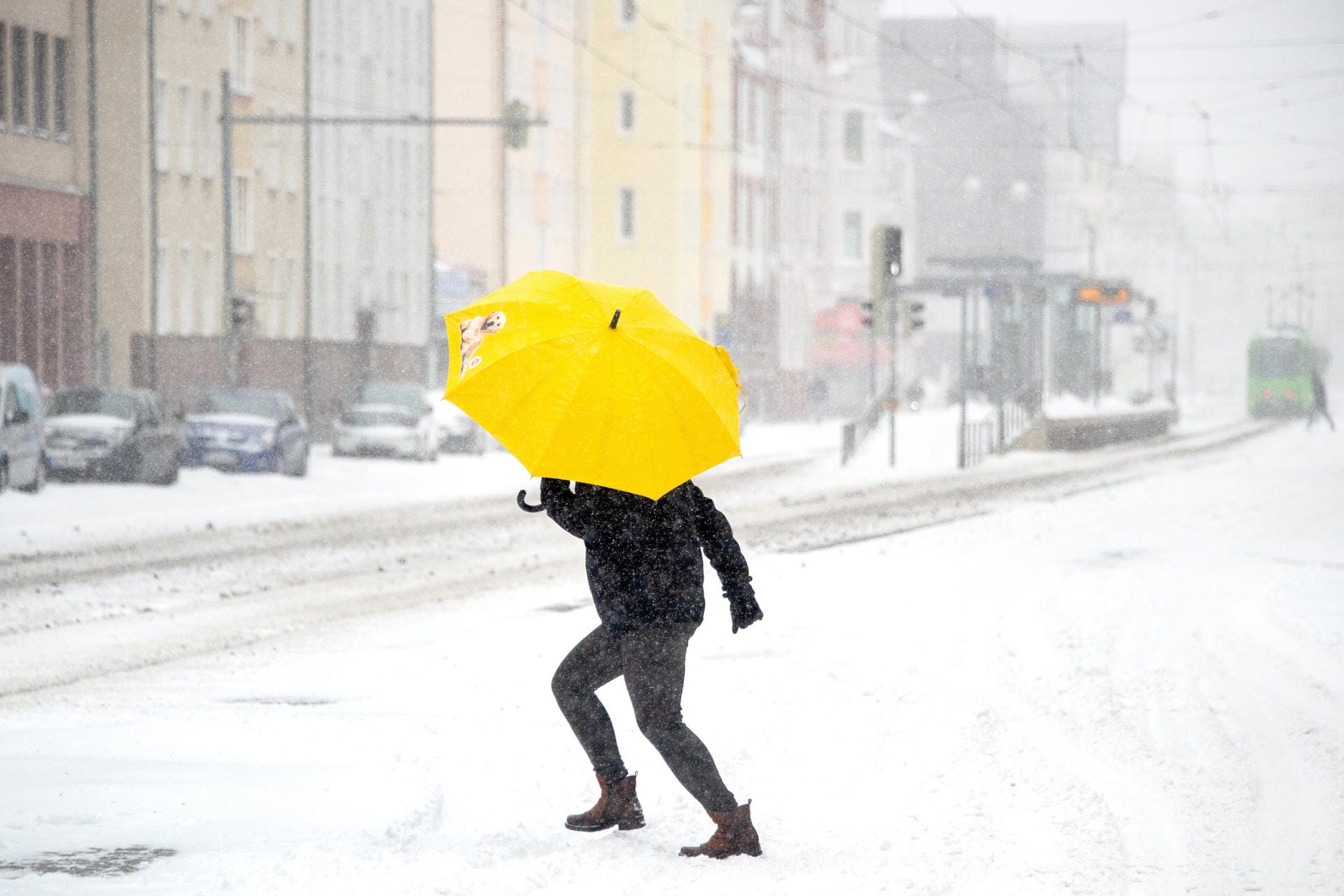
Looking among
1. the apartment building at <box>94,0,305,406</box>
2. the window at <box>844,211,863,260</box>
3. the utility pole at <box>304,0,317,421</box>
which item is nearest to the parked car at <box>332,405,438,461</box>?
the apartment building at <box>94,0,305,406</box>

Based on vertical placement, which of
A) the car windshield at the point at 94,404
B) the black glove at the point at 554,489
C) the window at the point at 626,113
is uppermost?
the window at the point at 626,113

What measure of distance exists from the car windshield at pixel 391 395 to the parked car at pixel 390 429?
0.04ft

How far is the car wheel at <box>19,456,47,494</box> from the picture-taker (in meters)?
27.2

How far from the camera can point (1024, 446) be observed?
46188 mm

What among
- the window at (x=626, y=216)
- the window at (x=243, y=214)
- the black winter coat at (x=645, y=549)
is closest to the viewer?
the black winter coat at (x=645, y=549)

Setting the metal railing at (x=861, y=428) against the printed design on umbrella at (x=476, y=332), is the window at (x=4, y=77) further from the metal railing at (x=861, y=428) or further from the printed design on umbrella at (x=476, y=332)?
the printed design on umbrella at (x=476, y=332)

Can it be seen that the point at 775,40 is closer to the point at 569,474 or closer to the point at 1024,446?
the point at 1024,446

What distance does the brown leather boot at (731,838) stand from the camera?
6.63 metres

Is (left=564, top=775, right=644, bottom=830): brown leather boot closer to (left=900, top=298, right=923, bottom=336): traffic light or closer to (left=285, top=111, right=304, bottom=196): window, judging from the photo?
(left=900, top=298, right=923, bottom=336): traffic light

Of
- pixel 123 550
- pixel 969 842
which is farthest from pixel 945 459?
pixel 969 842

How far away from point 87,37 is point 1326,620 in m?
34.6

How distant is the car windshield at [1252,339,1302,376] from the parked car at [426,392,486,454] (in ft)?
134

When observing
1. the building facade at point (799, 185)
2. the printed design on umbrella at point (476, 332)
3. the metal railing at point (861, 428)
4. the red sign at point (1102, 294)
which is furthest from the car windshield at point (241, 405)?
the building facade at point (799, 185)

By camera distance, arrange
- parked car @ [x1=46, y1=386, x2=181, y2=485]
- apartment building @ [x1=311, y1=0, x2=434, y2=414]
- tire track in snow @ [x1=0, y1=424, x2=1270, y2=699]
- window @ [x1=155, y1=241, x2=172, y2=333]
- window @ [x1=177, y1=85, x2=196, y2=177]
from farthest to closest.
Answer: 1. apartment building @ [x1=311, y1=0, x2=434, y2=414]
2. window @ [x1=177, y1=85, x2=196, y2=177]
3. window @ [x1=155, y1=241, x2=172, y2=333]
4. parked car @ [x1=46, y1=386, x2=181, y2=485]
5. tire track in snow @ [x1=0, y1=424, x2=1270, y2=699]
